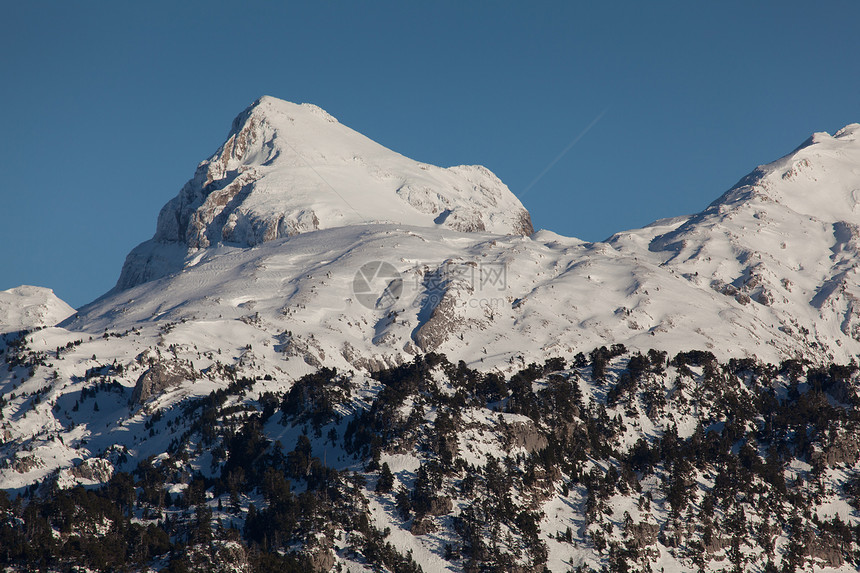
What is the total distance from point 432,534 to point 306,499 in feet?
77.4

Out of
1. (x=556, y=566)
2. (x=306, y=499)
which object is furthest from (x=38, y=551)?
(x=556, y=566)

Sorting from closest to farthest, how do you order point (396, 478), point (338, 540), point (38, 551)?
point (38, 551) → point (338, 540) → point (396, 478)

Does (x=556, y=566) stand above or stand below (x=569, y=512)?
below

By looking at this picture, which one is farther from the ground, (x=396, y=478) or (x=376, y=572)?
(x=396, y=478)

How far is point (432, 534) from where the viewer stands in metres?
178

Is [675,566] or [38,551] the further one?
[675,566]

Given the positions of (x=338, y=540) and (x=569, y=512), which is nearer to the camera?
(x=338, y=540)

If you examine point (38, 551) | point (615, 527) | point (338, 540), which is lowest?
point (38, 551)

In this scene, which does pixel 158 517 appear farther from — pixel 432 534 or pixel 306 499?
pixel 432 534

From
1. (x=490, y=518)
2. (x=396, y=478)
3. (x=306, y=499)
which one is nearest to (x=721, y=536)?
(x=490, y=518)

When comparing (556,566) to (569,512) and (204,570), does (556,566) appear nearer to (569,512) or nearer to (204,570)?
(569,512)

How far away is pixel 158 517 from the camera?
7092 inches

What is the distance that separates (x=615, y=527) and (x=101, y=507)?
317 feet

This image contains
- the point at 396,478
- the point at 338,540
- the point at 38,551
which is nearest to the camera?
the point at 38,551
